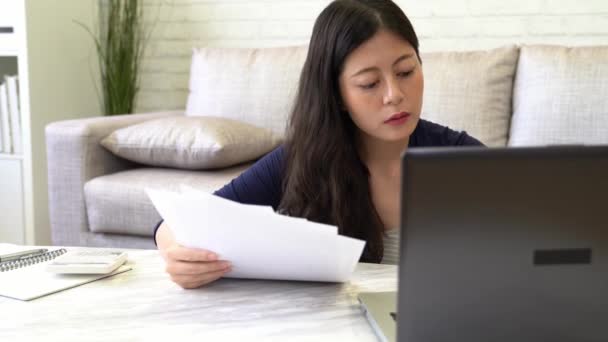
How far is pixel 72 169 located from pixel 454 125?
1.27 m

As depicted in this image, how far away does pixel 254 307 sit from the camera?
0.87 meters

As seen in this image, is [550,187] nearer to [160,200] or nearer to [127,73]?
[160,200]

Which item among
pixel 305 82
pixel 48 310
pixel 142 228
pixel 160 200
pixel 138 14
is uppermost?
pixel 138 14

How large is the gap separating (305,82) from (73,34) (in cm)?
200

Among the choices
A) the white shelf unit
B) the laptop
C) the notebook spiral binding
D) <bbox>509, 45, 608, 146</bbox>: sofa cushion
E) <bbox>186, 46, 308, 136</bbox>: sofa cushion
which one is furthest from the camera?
the white shelf unit

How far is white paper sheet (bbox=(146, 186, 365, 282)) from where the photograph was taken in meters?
0.82

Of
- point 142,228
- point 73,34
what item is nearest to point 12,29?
Result: point 73,34

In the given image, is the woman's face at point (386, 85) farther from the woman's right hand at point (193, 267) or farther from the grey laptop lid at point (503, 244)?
the grey laptop lid at point (503, 244)

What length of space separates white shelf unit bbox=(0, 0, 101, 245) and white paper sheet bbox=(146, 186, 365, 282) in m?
2.06

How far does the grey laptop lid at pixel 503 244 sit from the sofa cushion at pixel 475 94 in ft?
5.65

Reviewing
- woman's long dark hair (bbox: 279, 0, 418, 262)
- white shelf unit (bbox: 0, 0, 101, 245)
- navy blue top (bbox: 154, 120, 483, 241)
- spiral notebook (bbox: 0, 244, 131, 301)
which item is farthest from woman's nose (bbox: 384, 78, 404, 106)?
white shelf unit (bbox: 0, 0, 101, 245)

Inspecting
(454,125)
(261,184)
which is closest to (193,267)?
(261,184)

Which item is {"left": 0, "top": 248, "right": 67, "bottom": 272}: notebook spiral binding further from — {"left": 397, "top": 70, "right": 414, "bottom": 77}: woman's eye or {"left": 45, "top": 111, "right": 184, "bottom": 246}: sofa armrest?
{"left": 45, "top": 111, "right": 184, "bottom": 246}: sofa armrest

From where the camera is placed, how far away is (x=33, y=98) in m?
2.80
